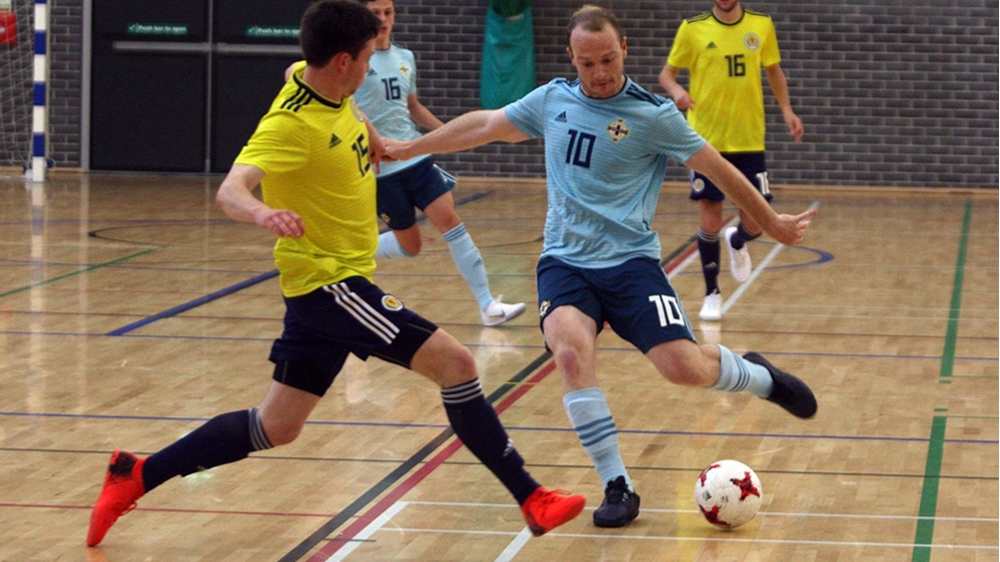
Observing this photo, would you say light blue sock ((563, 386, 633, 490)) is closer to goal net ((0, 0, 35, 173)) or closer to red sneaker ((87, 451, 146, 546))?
red sneaker ((87, 451, 146, 546))

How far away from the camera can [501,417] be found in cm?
527

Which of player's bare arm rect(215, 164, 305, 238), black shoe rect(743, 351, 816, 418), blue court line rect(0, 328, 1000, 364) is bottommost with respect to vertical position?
blue court line rect(0, 328, 1000, 364)

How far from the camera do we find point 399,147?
4246 mm

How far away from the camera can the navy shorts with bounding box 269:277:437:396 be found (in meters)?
3.62

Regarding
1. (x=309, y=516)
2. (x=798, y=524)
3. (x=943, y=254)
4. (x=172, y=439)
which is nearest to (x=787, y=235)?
(x=798, y=524)

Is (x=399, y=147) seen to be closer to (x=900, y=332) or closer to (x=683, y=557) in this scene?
(x=683, y=557)

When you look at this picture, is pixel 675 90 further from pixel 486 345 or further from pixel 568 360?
pixel 568 360

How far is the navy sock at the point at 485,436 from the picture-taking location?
3660mm

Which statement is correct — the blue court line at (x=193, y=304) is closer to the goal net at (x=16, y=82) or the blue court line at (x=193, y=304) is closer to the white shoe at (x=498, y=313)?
the white shoe at (x=498, y=313)

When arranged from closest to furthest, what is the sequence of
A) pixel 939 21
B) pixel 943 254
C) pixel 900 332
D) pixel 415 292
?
pixel 900 332, pixel 415 292, pixel 943 254, pixel 939 21

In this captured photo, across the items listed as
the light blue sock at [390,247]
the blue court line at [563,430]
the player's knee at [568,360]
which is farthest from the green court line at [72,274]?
the player's knee at [568,360]

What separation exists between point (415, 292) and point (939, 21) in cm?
851

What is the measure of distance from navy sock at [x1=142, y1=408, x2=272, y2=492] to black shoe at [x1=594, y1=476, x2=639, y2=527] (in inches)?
37.1

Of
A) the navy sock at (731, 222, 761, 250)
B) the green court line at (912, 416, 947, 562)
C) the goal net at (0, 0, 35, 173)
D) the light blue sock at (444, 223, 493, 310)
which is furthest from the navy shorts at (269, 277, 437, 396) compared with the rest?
the goal net at (0, 0, 35, 173)
